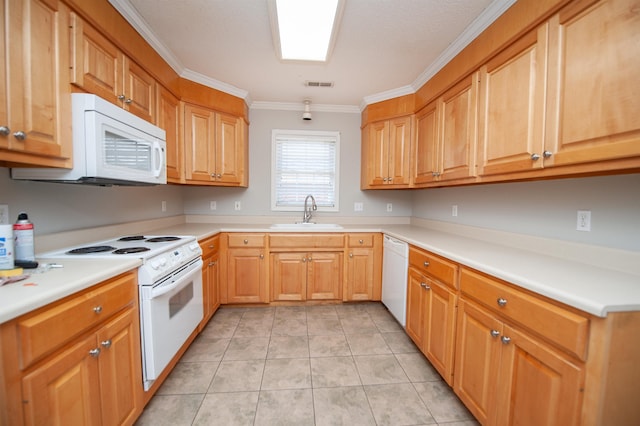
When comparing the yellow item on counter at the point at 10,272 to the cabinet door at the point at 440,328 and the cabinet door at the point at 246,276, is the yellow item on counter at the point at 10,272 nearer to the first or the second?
the cabinet door at the point at 246,276

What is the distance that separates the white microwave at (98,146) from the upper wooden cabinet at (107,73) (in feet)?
0.43

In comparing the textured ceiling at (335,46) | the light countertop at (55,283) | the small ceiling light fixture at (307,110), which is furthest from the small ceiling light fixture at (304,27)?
the light countertop at (55,283)

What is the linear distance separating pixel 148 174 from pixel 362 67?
196cm

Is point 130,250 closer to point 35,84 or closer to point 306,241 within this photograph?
point 35,84

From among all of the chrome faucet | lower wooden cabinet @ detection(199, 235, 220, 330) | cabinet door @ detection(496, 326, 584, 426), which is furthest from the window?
cabinet door @ detection(496, 326, 584, 426)

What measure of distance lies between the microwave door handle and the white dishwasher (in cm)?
202

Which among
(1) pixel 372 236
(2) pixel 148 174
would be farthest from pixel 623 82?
(2) pixel 148 174

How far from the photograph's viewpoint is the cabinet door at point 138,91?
5.45ft

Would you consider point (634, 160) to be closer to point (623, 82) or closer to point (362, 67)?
point (623, 82)

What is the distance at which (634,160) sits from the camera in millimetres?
923

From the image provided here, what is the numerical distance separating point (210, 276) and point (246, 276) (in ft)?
1.39

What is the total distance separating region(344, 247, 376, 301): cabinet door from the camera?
9.30 feet

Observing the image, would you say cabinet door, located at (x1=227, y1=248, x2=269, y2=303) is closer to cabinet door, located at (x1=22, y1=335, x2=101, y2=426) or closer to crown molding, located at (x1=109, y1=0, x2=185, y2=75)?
cabinet door, located at (x1=22, y1=335, x2=101, y2=426)

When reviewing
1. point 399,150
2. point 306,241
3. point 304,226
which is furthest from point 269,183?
point 399,150
